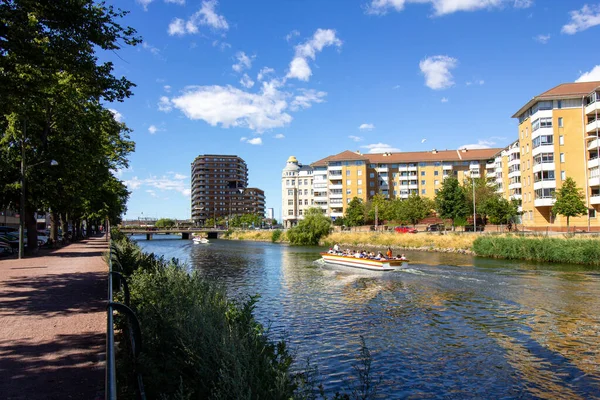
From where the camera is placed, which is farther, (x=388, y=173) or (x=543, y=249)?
(x=388, y=173)

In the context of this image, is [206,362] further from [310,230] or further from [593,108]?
[310,230]

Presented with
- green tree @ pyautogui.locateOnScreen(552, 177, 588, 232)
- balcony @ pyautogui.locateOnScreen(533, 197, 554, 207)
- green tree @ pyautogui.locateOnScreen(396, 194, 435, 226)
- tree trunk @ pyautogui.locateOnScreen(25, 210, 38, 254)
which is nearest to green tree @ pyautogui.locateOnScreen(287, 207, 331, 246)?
green tree @ pyautogui.locateOnScreen(396, 194, 435, 226)

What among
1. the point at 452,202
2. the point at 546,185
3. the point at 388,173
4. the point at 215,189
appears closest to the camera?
the point at 546,185

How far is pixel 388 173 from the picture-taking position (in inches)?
4601

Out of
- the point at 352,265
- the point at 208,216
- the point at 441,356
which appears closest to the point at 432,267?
the point at 352,265

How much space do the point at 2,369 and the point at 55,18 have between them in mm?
10686

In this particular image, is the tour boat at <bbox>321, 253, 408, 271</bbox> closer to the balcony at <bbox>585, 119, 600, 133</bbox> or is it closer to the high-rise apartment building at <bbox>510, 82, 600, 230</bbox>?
the high-rise apartment building at <bbox>510, 82, 600, 230</bbox>

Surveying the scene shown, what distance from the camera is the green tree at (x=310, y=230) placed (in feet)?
239

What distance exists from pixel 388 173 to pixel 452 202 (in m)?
44.5

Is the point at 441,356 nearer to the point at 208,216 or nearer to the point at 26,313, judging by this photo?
the point at 26,313

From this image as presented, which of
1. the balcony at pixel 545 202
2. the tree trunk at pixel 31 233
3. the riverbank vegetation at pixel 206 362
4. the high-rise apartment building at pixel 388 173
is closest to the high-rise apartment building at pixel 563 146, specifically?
the balcony at pixel 545 202

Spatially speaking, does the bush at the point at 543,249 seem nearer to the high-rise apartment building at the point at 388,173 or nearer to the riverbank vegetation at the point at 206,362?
Answer: the riverbank vegetation at the point at 206,362

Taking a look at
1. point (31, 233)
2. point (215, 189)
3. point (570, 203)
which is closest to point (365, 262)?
point (31, 233)

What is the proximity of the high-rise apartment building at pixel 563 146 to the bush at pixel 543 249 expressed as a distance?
1886 cm
